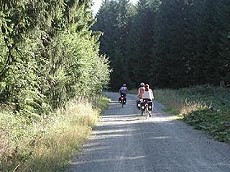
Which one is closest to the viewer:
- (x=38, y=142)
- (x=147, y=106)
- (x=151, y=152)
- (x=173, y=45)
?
(x=38, y=142)

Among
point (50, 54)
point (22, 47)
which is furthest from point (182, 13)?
point (22, 47)

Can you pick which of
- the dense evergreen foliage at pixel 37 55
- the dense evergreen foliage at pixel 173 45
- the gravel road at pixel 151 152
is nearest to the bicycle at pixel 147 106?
the dense evergreen foliage at pixel 37 55

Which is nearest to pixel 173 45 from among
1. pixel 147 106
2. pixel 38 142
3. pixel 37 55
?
pixel 147 106

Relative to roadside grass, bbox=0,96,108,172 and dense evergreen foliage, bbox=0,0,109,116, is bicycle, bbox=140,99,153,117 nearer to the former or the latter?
dense evergreen foliage, bbox=0,0,109,116

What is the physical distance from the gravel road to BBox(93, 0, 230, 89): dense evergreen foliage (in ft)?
84.1

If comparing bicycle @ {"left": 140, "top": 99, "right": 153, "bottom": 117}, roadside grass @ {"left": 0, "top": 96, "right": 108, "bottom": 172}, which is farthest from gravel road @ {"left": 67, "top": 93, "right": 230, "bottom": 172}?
bicycle @ {"left": 140, "top": 99, "right": 153, "bottom": 117}

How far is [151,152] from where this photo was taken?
12.1 metres

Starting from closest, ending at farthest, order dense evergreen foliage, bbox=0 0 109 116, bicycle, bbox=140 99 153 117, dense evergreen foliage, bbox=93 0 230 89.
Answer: dense evergreen foliage, bbox=0 0 109 116, bicycle, bbox=140 99 153 117, dense evergreen foliage, bbox=93 0 230 89

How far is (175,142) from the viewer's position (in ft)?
45.9

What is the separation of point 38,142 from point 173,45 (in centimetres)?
5306

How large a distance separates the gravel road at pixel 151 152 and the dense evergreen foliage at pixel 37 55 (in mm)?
2610

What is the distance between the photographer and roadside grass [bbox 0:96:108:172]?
9.69 metres

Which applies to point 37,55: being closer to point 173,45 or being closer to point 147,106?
point 147,106

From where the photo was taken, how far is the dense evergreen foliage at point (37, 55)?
1219 cm
